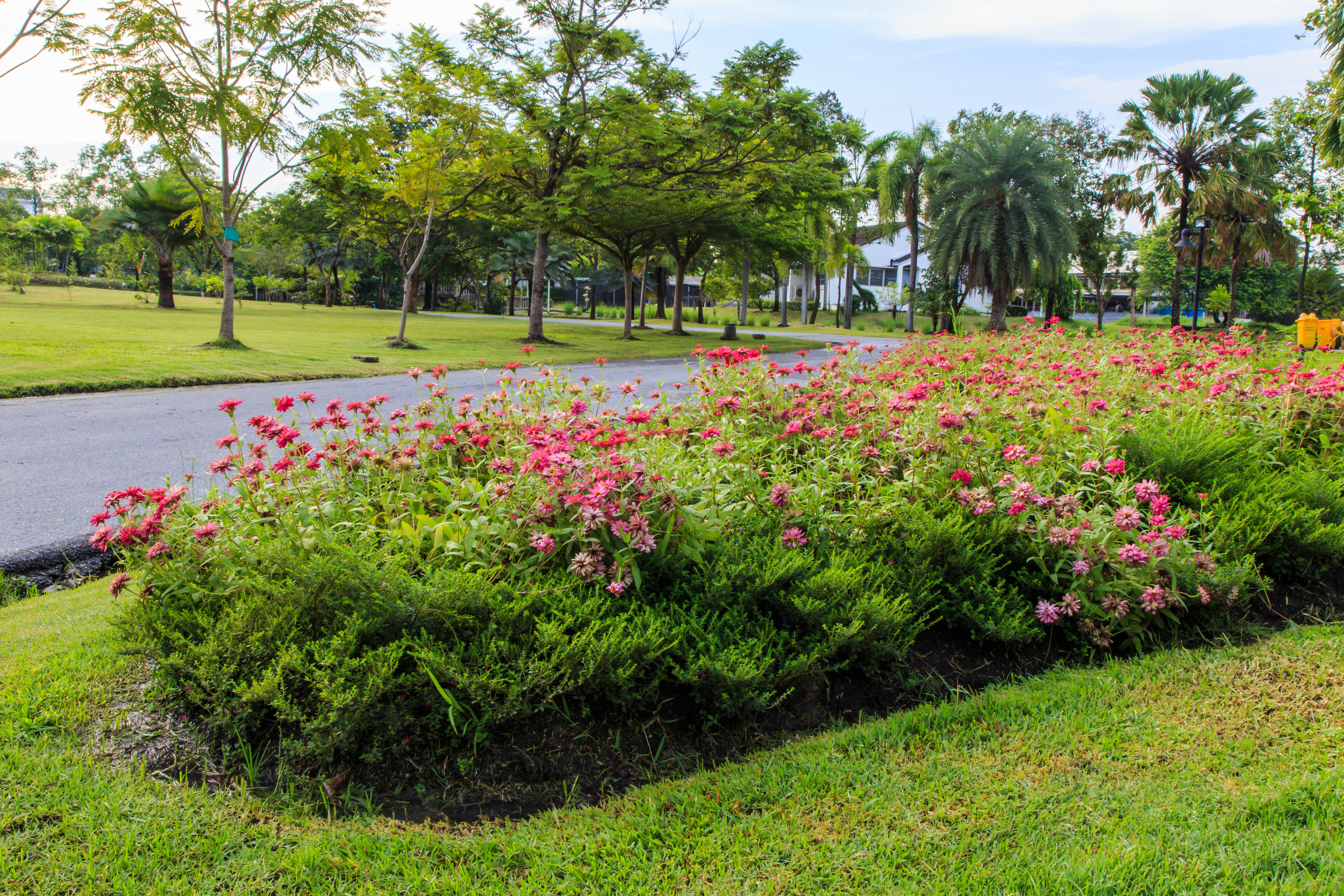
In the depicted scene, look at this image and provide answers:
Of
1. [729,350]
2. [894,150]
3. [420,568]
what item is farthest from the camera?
[894,150]

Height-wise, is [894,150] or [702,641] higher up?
[894,150]

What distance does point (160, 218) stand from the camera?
38312 millimetres

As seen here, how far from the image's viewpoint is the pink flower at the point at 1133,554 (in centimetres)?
323

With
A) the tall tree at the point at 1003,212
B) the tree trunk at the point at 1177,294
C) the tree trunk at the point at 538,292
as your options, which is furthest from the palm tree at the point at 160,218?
the tree trunk at the point at 1177,294

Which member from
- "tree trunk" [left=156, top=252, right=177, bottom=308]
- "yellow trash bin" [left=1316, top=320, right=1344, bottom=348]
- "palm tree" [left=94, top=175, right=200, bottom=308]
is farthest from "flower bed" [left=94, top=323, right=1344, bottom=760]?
"tree trunk" [left=156, top=252, right=177, bottom=308]

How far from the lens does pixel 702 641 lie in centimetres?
281

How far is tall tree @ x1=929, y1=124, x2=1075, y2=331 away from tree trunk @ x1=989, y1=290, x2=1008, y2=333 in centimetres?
5

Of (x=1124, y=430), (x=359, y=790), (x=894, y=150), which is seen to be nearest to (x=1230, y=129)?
(x=894, y=150)

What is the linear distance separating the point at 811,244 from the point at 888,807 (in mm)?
32257

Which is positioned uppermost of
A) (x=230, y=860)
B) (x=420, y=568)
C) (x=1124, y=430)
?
(x=1124, y=430)

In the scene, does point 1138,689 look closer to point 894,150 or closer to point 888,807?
point 888,807

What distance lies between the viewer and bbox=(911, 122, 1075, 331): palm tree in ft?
102

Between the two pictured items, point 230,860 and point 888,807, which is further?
point 888,807

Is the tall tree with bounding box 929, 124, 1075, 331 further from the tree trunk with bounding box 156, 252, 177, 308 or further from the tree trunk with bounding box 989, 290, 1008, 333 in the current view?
the tree trunk with bounding box 156, 252, 177, 308
